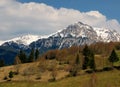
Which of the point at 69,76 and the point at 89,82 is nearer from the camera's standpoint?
the point at 89,82

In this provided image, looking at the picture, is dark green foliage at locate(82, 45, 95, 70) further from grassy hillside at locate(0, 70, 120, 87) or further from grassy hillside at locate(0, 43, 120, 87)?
grassy hillside at locate(0, 70, 120, 87)

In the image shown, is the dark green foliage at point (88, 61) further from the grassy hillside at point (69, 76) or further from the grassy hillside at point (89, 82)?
the grassy hillside at point (89, 82)

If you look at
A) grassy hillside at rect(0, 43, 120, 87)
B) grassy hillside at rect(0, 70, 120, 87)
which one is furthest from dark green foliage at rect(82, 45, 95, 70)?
grassy hillside at rect(0, 70, 120, 87)

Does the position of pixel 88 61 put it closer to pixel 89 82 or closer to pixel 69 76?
pixel 69 76

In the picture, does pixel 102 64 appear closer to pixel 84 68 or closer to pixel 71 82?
pixel 84 68

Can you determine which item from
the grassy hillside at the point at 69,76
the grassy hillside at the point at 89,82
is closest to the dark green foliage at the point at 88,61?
the grassy hillside at the point at 69,76

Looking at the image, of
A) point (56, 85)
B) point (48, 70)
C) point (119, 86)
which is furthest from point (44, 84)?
point (48, 70)

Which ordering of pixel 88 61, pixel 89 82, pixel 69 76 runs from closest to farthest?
pixel 89 82 → pixel 69 76 → pixel 88 61

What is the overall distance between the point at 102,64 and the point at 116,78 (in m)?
50.8

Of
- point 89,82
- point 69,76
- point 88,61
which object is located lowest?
point 89,82

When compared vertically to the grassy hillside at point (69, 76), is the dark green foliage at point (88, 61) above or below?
above

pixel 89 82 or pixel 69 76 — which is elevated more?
pixel 69 76

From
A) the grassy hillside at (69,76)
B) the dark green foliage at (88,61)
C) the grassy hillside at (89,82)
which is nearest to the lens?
the grassy hillside at (89,82)

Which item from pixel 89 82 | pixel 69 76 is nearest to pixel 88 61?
pixel 69 76
